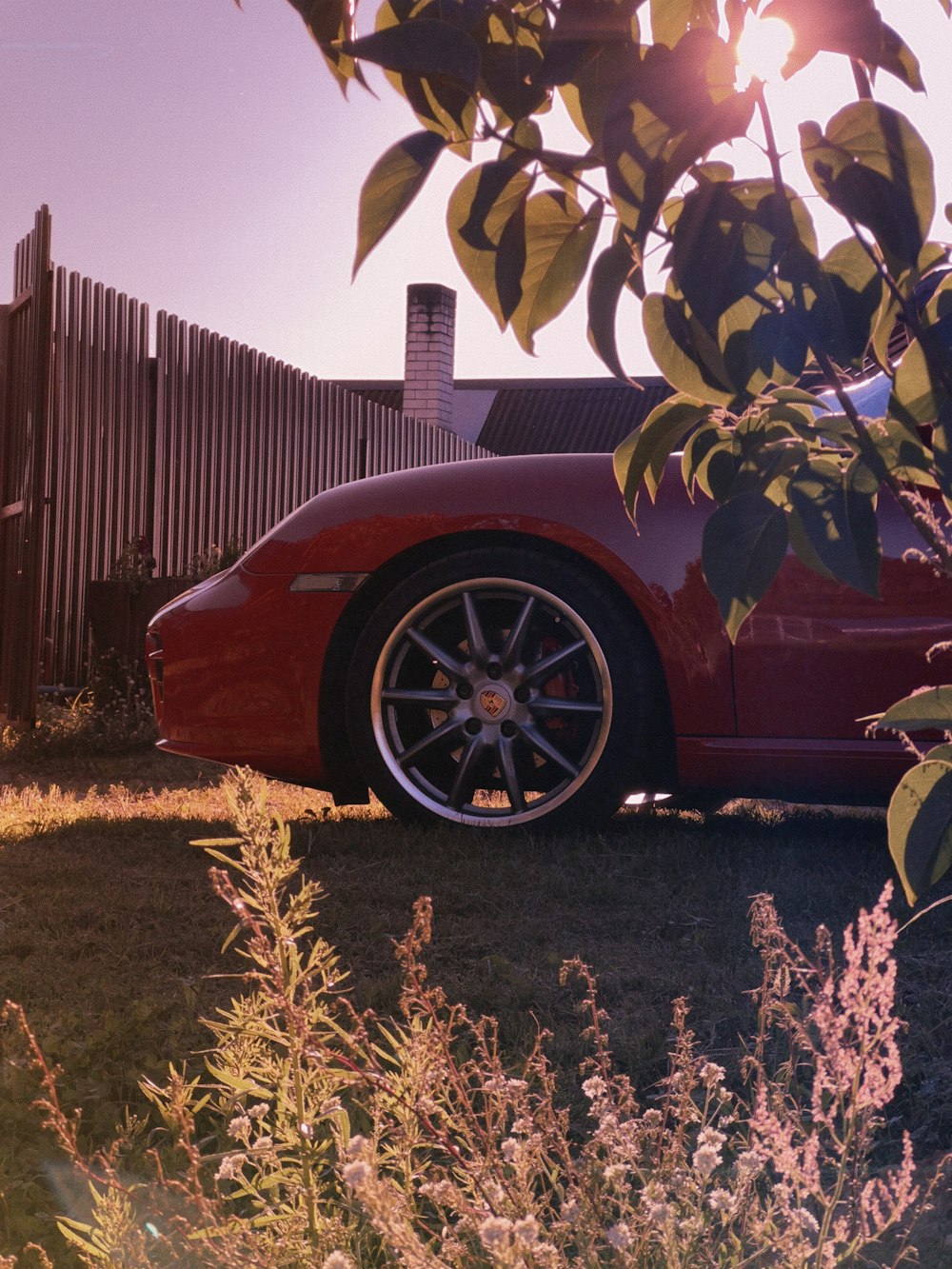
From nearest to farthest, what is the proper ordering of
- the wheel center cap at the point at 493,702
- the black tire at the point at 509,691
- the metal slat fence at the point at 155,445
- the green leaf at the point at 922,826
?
1. the green leaf at the point at 922,826
2. the black tire at the point at 509,691
3. the wheel center cap at the point at 493,702
4. the metal slat fence at the point at 155,445

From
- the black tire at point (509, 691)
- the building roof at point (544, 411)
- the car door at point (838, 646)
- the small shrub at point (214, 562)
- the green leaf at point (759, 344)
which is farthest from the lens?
the building roof at point (544, 411)

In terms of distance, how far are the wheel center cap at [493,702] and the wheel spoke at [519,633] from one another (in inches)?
3.8

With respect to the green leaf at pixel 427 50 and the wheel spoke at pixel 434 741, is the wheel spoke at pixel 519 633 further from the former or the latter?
the green leaf at pixel 427 50

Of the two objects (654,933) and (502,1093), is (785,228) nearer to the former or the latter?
(502,1093)

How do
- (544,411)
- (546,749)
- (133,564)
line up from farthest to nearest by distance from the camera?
(544,411) → (133,564) → (546,749)

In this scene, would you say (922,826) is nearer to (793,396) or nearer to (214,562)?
(793,396)

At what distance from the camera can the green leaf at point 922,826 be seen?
1.05 metres

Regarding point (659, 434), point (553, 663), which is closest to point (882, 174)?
point (659, 434)

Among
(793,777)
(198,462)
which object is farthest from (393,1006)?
(198,462)

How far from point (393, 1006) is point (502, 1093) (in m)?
1.09

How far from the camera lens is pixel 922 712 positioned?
107 cm

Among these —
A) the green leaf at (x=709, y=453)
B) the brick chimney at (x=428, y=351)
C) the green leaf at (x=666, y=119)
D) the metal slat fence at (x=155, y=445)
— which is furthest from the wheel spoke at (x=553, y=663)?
the brick chimney at (x=428, y=351)

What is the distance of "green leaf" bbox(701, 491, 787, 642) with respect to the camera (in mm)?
1007

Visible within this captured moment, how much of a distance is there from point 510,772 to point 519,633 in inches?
15.3
